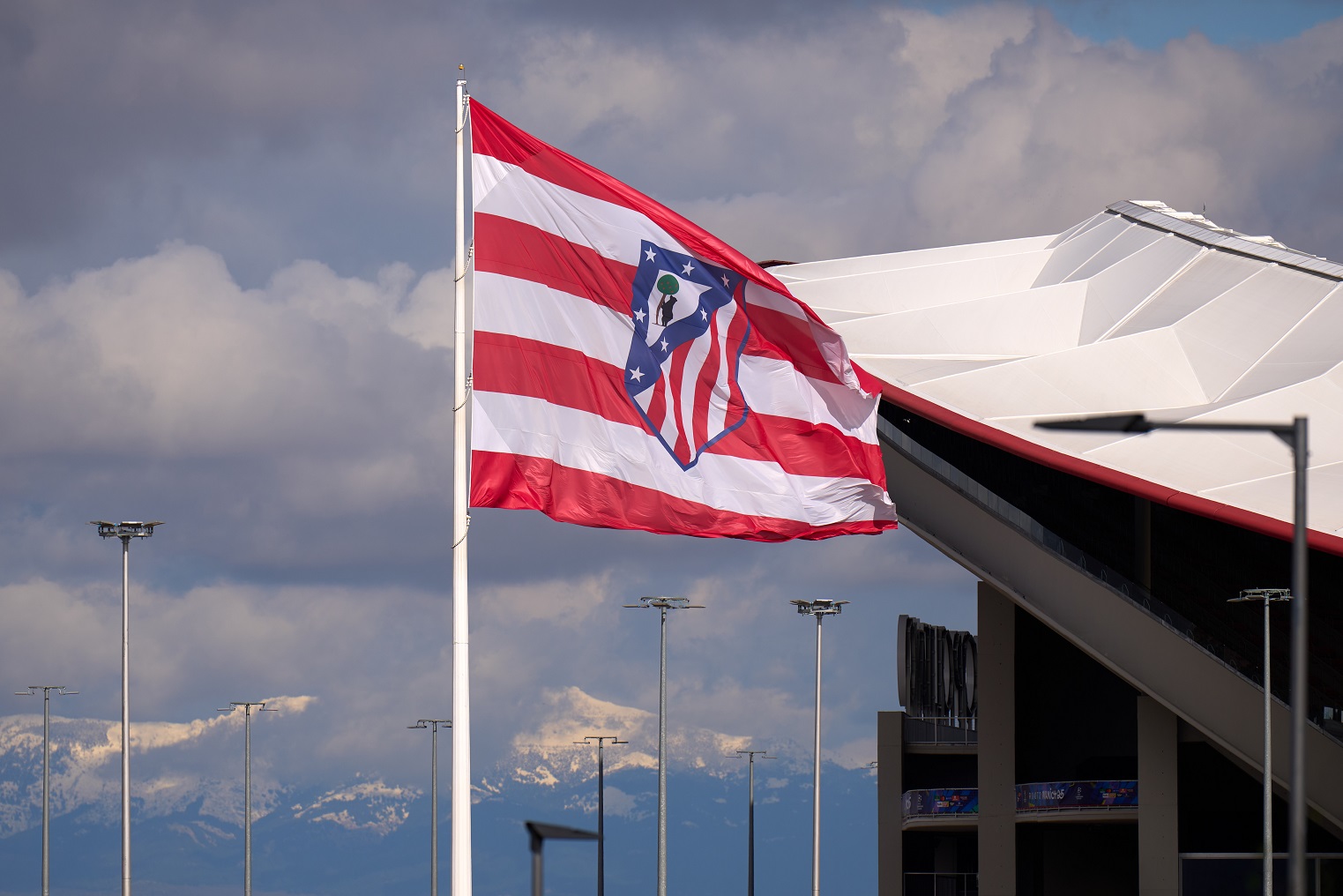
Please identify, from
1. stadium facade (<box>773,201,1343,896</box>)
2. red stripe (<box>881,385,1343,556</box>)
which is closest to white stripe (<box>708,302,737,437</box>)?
red stripe (<box>881,385,1343,556</box>)

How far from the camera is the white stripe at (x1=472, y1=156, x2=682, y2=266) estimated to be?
19922mm

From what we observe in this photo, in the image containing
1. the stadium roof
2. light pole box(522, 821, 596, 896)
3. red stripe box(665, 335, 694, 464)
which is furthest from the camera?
the stadium roof

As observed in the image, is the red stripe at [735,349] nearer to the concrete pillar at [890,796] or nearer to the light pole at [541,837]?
the light pole at [541,837]

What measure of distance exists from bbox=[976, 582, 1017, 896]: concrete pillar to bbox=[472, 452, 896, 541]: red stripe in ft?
114

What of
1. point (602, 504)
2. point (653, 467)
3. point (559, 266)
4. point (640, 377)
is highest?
point (559, 266)

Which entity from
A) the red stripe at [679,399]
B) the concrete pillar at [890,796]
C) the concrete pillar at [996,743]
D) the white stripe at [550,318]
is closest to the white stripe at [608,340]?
the white stripe at [550,318]

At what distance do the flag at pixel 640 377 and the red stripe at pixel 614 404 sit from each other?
Result: 21 millimetres

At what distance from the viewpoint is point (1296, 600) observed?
1591 centimetres

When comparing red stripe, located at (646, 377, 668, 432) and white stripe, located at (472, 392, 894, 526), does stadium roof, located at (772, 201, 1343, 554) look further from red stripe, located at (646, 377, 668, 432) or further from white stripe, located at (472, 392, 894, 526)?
red stripe, located at (646, 377, 668, 432)

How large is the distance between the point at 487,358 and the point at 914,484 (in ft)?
108

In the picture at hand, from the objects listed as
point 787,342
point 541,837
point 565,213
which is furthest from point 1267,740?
point 541,837

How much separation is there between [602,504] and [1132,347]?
102ft

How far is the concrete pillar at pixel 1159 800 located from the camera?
49344 millimetres

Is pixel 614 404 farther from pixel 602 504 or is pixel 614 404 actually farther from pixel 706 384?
pixel 706 384
